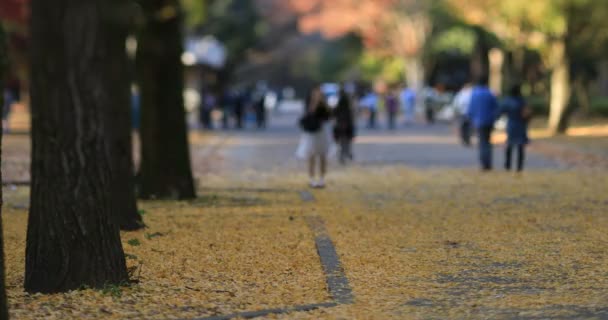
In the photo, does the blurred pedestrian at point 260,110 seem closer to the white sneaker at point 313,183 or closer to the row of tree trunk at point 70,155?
the white sneaker at point 313,183

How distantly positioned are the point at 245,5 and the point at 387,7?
13076 millimetres

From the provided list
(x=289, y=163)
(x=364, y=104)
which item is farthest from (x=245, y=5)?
(x=289, y=163)

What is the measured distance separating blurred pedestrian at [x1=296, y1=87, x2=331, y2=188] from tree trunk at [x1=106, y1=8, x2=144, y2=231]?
16.9ft

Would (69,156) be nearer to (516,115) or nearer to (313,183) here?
(313,183)

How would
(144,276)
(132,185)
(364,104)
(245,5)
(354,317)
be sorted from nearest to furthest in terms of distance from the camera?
(354,317) < (144,276) < (132,185) < (364,104) < (245,5)

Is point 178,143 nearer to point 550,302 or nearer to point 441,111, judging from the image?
point 550,302

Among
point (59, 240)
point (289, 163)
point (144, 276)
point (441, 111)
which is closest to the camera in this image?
point (59, 240)

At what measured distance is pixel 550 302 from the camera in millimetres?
8328

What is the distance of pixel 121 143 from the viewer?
13.0 m

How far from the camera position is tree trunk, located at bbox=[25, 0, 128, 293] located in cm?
841

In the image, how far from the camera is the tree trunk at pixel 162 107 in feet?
51.2

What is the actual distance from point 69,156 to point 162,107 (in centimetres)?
717

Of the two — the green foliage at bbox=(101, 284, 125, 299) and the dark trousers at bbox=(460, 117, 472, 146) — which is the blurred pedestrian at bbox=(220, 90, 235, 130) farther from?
the green foliage at bbox=(101, 284, 125, 299)

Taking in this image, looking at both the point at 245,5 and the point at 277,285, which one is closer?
the point at 277,285
